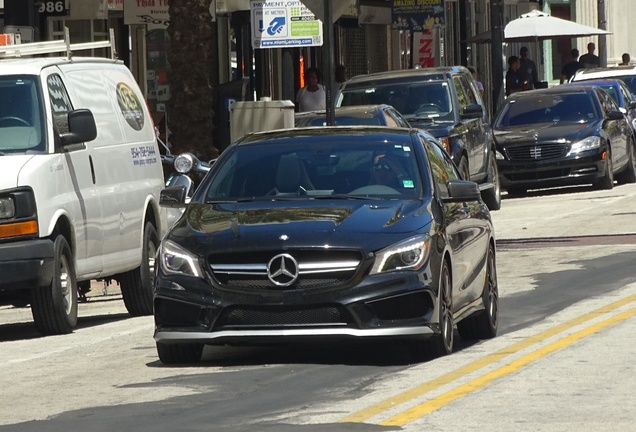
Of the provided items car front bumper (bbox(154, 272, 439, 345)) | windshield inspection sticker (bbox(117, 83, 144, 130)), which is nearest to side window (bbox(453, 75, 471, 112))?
windshield inspection sticker (bbox(117, 83, 144, 130))

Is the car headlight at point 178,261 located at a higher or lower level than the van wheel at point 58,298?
higher

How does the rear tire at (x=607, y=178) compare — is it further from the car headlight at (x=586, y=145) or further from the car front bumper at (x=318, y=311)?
the car front bumper at (x=318, y=311)

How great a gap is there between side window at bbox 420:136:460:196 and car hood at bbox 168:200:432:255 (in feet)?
1.96

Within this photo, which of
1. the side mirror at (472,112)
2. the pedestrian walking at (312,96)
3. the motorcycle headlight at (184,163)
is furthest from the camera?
the pedestrian walking at (312,96)

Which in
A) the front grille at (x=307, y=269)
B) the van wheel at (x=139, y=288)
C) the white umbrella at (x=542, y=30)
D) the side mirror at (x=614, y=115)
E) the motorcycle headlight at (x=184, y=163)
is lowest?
the van wheel at (x=139, y=288)

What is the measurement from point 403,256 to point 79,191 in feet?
14.0

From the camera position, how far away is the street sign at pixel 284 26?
2298 centimetres

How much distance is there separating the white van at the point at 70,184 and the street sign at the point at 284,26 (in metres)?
7.02

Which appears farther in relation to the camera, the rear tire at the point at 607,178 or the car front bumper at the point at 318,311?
the rear tire at the point at 607,178

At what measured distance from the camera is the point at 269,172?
11.8 meters

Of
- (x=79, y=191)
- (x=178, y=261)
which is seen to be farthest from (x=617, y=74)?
(x=178, y=261)

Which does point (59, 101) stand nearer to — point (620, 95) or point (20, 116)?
point (20, 116)

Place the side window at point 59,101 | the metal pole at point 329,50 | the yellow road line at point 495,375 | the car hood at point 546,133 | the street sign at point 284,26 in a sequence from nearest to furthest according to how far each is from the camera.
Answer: the yellow road line at point 495,375 → the side window at point 59,101 → the metal pole at point 329,50 → the street sign at point 284,26 → the car hood at point 546,133

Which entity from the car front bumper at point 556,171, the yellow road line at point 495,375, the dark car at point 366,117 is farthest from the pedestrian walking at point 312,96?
the yellow road line at point 495,375
